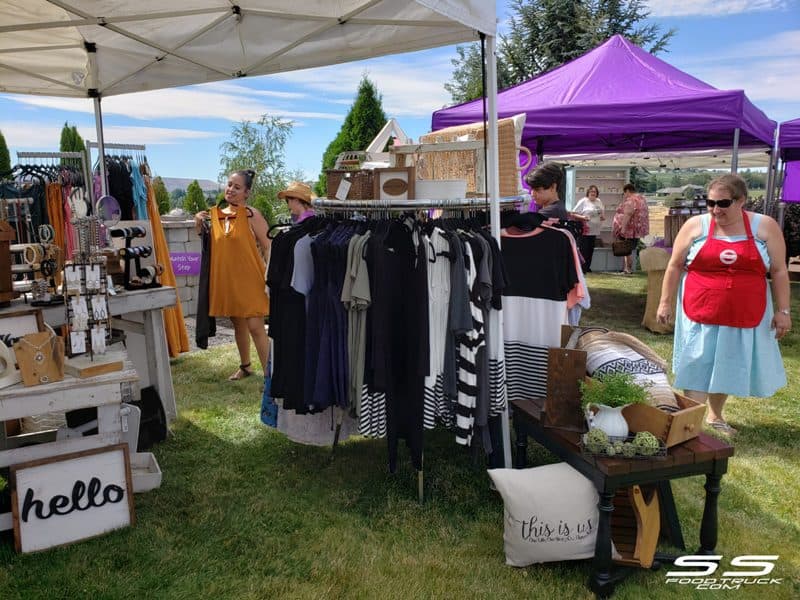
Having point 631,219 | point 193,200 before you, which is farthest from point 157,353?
point 631,219

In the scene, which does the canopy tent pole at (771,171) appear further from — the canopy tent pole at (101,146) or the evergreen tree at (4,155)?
the evergreen tree at (4,155)

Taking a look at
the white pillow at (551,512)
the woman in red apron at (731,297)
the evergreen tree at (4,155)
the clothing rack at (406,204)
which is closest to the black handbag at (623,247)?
the woman in red apron at (731,297)

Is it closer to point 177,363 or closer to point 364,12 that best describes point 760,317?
point 364,12

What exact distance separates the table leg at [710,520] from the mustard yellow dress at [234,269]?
3.16 metres

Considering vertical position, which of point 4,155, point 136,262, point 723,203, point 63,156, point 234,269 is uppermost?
point 4,155

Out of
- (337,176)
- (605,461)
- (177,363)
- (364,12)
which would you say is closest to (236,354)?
(177,363)

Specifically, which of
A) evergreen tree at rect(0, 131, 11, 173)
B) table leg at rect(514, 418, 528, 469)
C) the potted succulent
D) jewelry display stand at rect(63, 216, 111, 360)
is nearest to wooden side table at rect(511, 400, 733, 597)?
the potted succulent

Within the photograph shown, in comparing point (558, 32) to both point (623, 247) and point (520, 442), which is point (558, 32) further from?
point (520, 442)

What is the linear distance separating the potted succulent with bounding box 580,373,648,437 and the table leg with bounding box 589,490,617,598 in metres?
0.25

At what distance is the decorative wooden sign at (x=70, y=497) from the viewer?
98.0 inches

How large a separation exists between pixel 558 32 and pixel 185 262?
52.1 feet

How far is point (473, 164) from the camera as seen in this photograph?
349 cm

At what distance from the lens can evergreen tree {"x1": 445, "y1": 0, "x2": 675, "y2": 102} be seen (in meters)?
18.4

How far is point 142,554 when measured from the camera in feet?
8.31
